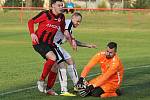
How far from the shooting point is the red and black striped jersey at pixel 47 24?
1121cm

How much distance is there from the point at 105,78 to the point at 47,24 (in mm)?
1595

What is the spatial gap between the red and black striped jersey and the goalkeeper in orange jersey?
0.97 meters

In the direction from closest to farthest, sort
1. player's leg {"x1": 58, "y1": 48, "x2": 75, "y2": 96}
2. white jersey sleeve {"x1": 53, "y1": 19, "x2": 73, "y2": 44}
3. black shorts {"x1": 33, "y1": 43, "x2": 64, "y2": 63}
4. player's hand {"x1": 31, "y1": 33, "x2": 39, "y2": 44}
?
player's hand {"x1": 31, "y1": 33, "x2": 39, "y2": 44} < black shorts {"x1": 33, "y1": 43, "x2": 64, "y2": 63} < player's leg {"x1": 58, "y1": 48, "x2": 75, "y2": 96} < white jersey sleeve {"x1": 53, "y1": 19, "x2": 73, "y2": 44}

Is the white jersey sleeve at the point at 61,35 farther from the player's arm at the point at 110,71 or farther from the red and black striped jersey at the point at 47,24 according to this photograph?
the player's arm at the point at 110,71

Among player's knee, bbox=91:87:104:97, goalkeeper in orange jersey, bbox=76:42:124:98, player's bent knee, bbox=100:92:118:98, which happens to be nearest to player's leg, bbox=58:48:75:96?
goalkeeper in orange jersey, bbox=76:42:124:98

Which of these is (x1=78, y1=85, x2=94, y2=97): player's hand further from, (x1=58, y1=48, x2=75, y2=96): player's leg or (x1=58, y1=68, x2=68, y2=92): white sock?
(x1=58, y1=68, x2=68, y2=92): white sock

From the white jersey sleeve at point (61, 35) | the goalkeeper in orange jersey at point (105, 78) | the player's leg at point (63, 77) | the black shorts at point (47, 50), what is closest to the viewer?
the goalkeeper in orange jersey at point (105, 78)

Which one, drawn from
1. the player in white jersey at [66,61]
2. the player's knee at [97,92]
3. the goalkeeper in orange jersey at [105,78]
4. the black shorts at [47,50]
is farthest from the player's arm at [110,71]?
the black shorts at [47,50]

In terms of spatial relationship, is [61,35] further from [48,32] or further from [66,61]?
[66,61]

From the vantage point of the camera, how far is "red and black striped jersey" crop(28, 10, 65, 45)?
11.2 meters

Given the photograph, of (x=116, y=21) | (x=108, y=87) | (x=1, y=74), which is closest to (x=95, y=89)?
(x=108, y=87)

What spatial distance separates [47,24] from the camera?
441 inches

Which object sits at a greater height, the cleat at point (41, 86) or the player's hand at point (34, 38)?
the player's hand at point (34, 38)

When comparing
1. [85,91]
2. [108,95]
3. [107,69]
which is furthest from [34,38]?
[108,95]
